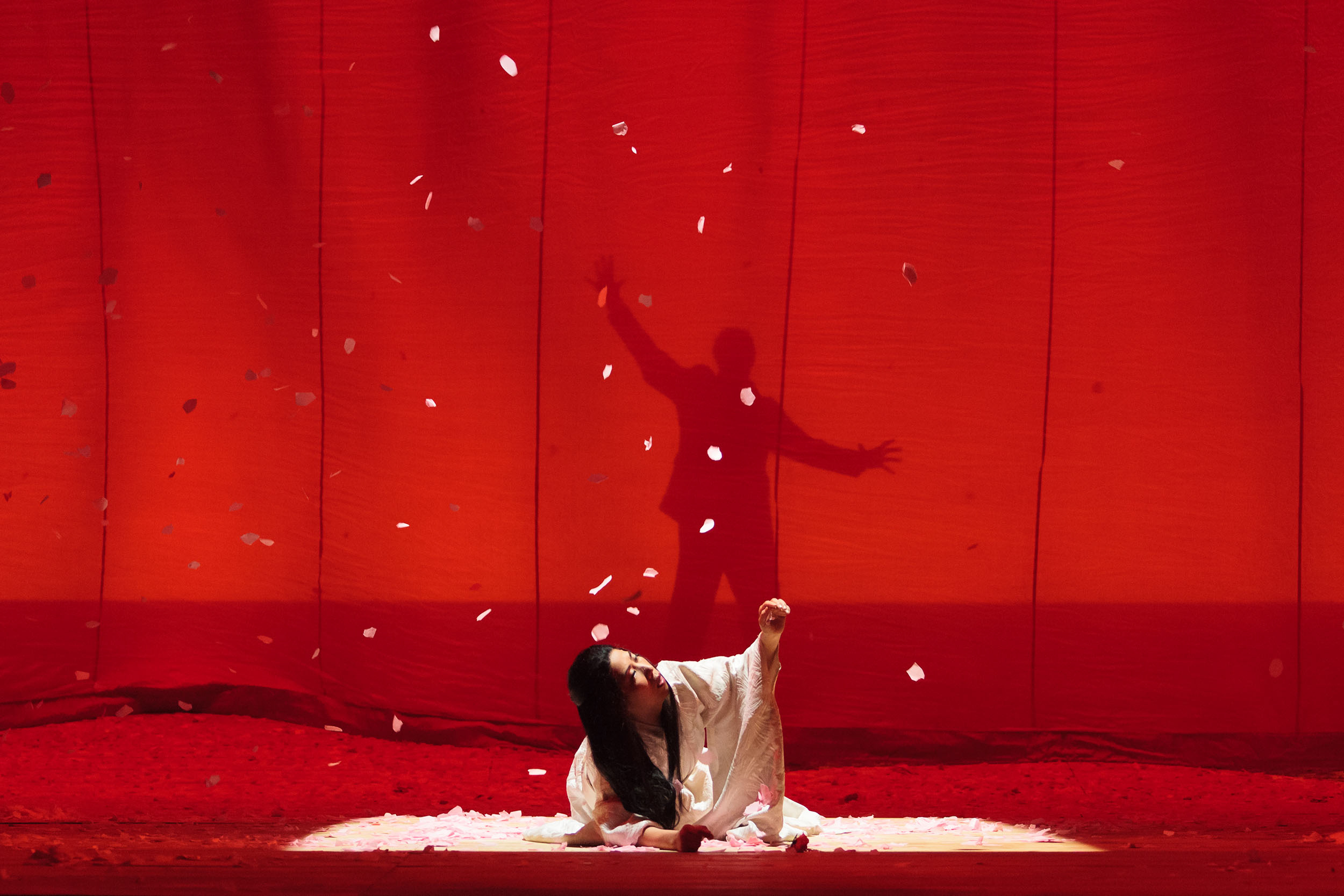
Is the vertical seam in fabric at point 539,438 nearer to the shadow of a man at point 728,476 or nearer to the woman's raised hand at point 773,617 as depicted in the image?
the shadow of a man at point 728,476

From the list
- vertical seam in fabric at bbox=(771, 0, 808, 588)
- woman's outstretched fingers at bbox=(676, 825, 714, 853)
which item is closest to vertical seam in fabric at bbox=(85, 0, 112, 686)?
vertical seam in fabric at bbox=(771, 0, 808, 588)

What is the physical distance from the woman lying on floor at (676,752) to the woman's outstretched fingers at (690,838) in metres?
0.04

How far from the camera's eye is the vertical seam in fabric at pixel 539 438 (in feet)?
10.3

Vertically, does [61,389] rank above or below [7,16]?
below

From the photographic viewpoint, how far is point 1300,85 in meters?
3.04

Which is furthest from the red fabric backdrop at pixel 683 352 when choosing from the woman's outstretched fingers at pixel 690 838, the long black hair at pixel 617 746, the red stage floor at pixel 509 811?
the woman's outstretched fingers at pixel 690 838

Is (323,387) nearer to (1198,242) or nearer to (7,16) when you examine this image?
(7,16)

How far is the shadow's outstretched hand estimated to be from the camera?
10.1 feet

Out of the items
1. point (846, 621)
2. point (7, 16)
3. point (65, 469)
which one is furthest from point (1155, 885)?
point (7, 16)

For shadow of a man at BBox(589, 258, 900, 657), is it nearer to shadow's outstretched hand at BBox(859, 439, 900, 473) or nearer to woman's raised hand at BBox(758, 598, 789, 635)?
shadow's outstretched hand at BBox(859, 439, 900, 473)

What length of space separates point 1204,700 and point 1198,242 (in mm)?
1176

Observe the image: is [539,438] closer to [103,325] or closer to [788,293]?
[788,293]

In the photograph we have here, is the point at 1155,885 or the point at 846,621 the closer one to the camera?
the point at 1155,885

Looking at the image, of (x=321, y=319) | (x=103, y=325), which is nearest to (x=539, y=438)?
(x=321, y=319)
